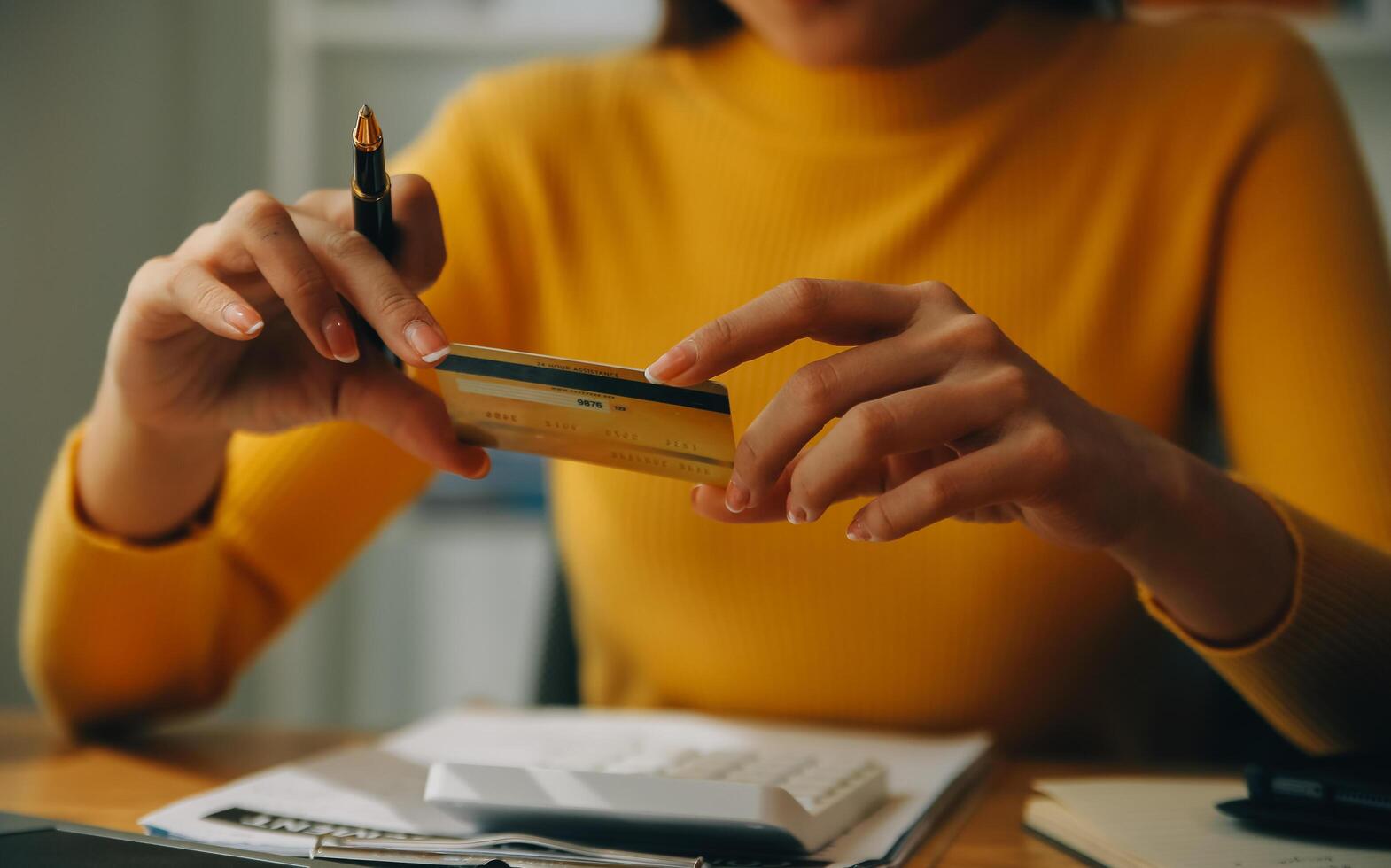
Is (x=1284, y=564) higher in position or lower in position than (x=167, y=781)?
higher

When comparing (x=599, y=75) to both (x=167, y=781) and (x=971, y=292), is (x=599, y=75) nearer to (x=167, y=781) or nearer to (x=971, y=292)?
(x=971, y=292)

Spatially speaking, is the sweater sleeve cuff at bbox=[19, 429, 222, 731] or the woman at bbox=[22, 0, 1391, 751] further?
the sweater sleeve cuff at bbox=[19, 429, 222, 731]

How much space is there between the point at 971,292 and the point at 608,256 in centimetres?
28

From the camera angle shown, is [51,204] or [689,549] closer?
[689,549]

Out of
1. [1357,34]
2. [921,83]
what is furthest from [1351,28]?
[921,83]

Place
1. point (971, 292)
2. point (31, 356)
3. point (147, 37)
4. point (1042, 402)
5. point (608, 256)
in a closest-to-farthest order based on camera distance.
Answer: point (1042, 402), point (971, 292), point (608, 256), point (31, 356), point (147, 37)

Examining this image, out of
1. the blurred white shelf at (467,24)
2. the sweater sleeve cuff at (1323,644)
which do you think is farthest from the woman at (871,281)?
the blurred white shelf at (467,24)

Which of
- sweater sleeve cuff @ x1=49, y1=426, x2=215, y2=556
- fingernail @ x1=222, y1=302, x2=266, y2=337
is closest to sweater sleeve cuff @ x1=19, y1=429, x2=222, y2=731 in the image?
sweater sleeve cuff @ x1=49, y1=426, x2=215, y2=556

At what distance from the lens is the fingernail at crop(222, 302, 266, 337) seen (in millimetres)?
500

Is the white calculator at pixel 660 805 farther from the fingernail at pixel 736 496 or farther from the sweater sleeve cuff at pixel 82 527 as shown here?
the sweater sleeve cuff at pixel 82 527

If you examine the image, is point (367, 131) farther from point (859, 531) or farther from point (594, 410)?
point (859, 531)

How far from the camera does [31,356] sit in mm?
1104

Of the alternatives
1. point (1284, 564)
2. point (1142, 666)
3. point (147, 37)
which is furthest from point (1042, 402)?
point (147, 37)

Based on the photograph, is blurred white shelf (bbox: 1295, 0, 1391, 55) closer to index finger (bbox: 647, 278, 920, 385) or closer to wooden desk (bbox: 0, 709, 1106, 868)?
wooden desk (bbox: 0, 709, 1106, 868)
